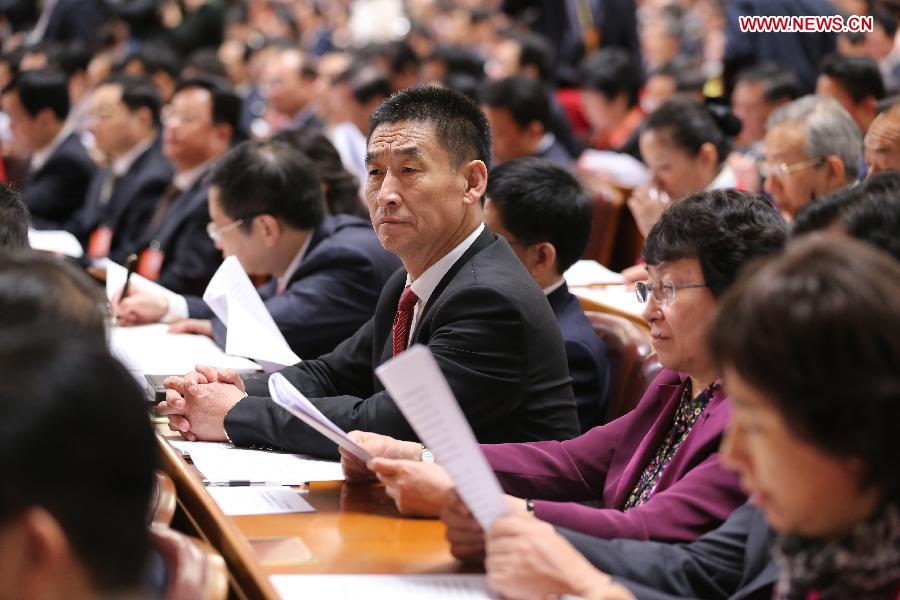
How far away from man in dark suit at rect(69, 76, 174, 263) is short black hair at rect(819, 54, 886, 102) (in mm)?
2846

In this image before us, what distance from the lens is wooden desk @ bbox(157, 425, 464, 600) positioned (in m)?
1.60

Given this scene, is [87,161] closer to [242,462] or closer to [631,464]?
[242,462]

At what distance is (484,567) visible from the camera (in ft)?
5.30

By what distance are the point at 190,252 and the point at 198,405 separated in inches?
82.5

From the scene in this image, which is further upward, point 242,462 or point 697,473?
point 697,473

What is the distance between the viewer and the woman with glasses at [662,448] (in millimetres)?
1684

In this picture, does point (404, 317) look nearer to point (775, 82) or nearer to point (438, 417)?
point (438, 417)

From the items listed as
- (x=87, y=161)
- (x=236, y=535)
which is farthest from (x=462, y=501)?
(x=87, y=161)

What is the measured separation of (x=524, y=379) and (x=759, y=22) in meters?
2.93

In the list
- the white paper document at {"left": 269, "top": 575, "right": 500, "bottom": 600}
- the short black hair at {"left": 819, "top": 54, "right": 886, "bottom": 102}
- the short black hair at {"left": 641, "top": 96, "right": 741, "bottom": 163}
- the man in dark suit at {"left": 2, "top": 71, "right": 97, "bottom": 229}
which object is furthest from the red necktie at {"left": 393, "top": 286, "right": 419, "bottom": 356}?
the man in dark suit at {"left": 2, "top": 71, "right": 97, "bottom": 229}

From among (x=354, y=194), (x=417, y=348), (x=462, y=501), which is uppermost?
(x=417, y=348)

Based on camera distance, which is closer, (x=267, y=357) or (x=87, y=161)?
(x=267, y=357)

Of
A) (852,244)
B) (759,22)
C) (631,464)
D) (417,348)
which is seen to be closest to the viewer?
(852,244)

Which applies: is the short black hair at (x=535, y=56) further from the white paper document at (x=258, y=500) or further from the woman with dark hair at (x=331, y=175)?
the white paper document at (x=258, y=500)
